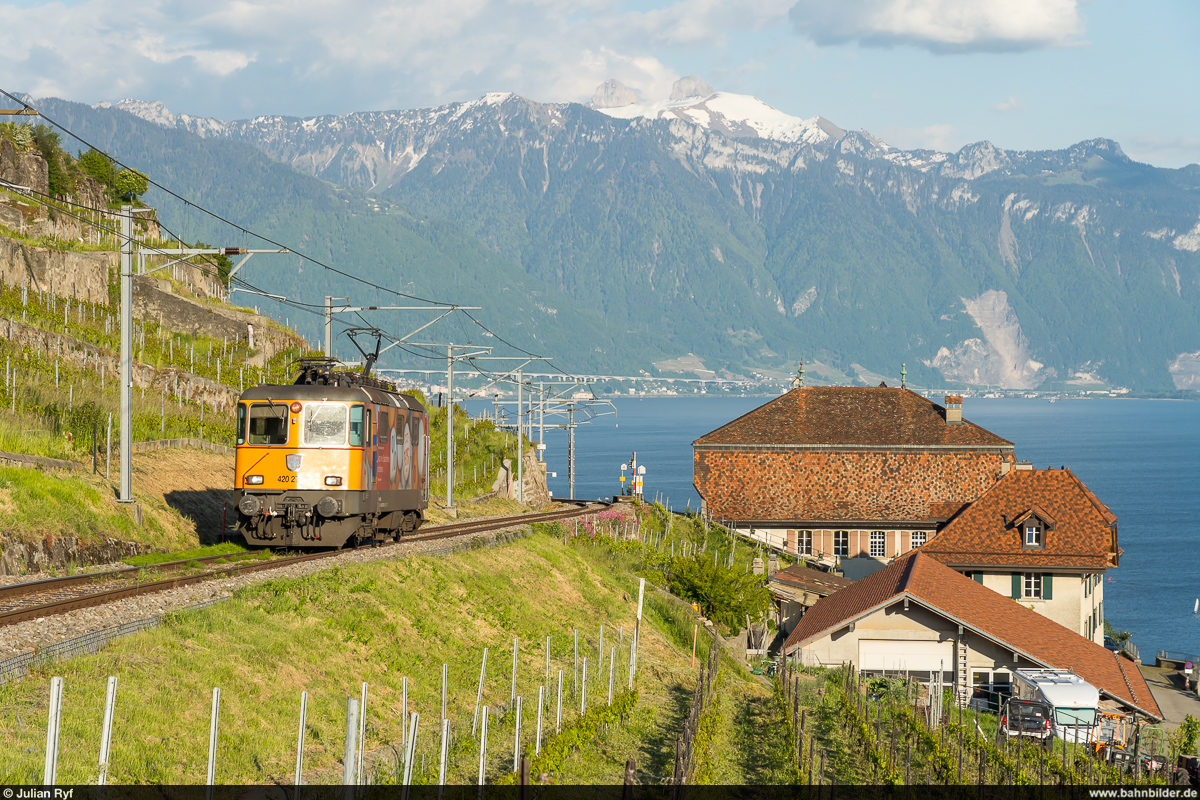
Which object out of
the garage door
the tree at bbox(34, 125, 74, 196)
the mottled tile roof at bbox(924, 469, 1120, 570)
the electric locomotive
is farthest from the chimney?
the tree at bbox(34, 125, 74, 196)

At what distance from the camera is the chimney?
7756 cm

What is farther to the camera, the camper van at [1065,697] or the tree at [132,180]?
the tree at [132,180]

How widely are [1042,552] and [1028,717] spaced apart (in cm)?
2596

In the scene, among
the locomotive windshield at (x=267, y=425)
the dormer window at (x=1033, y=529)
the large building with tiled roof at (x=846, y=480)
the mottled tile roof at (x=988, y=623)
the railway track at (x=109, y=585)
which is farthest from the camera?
the large building with tiled roof at (x=846, y=480)

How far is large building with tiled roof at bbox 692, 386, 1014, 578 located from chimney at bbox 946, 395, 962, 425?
15.3 inches

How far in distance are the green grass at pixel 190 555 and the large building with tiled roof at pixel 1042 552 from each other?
4217cm

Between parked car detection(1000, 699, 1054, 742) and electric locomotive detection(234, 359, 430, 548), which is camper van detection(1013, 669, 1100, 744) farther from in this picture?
electric locomotive detection(234, 359, 430, 548)

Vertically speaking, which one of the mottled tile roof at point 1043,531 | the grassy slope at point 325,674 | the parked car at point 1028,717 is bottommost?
the parked car at point 1028,717

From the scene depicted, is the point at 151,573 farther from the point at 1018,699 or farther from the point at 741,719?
the point at 1018,699

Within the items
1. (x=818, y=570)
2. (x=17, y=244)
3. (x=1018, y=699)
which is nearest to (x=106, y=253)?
(x=17, y=244)

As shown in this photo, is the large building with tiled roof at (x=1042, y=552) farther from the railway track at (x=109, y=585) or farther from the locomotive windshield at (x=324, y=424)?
the railway track at (x=109, y=585)

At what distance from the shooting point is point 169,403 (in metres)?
44.7

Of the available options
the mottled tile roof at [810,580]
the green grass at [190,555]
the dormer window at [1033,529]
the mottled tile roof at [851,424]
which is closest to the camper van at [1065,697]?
the mottled tile roof at [810,580]

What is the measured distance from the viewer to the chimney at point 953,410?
77.6 metres
